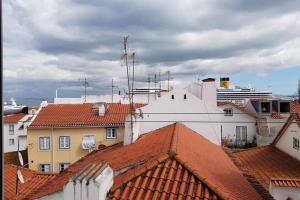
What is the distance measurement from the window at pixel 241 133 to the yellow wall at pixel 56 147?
640 inches

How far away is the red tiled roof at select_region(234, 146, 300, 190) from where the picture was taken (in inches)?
738

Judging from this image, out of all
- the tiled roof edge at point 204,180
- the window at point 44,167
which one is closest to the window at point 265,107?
the window at point 44,167

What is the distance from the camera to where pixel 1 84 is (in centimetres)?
221

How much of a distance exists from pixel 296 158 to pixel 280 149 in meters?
2.52

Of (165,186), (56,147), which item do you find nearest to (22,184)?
(165,186)

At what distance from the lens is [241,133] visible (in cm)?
4650

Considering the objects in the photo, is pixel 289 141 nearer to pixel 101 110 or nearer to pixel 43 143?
pixel 101 110

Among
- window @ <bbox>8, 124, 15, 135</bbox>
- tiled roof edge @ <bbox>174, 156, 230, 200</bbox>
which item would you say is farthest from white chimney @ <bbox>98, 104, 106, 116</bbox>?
tiled roof edge @ <bbox>174, 156, 230, 200</bbox>

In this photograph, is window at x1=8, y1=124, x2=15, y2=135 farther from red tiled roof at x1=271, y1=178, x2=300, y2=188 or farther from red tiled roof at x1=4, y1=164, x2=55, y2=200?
red tiled roof at x1=271, y1=178, x2=300, y2=188

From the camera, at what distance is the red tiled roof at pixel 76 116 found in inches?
1436

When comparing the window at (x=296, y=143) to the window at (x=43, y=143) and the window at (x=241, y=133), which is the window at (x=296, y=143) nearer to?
the window at (x=43, y=143)

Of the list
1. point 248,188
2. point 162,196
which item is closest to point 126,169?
point 162,196

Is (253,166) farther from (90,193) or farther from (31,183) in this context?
(90,193)

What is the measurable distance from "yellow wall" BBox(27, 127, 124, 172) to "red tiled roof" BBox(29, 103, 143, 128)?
0.55 meters
